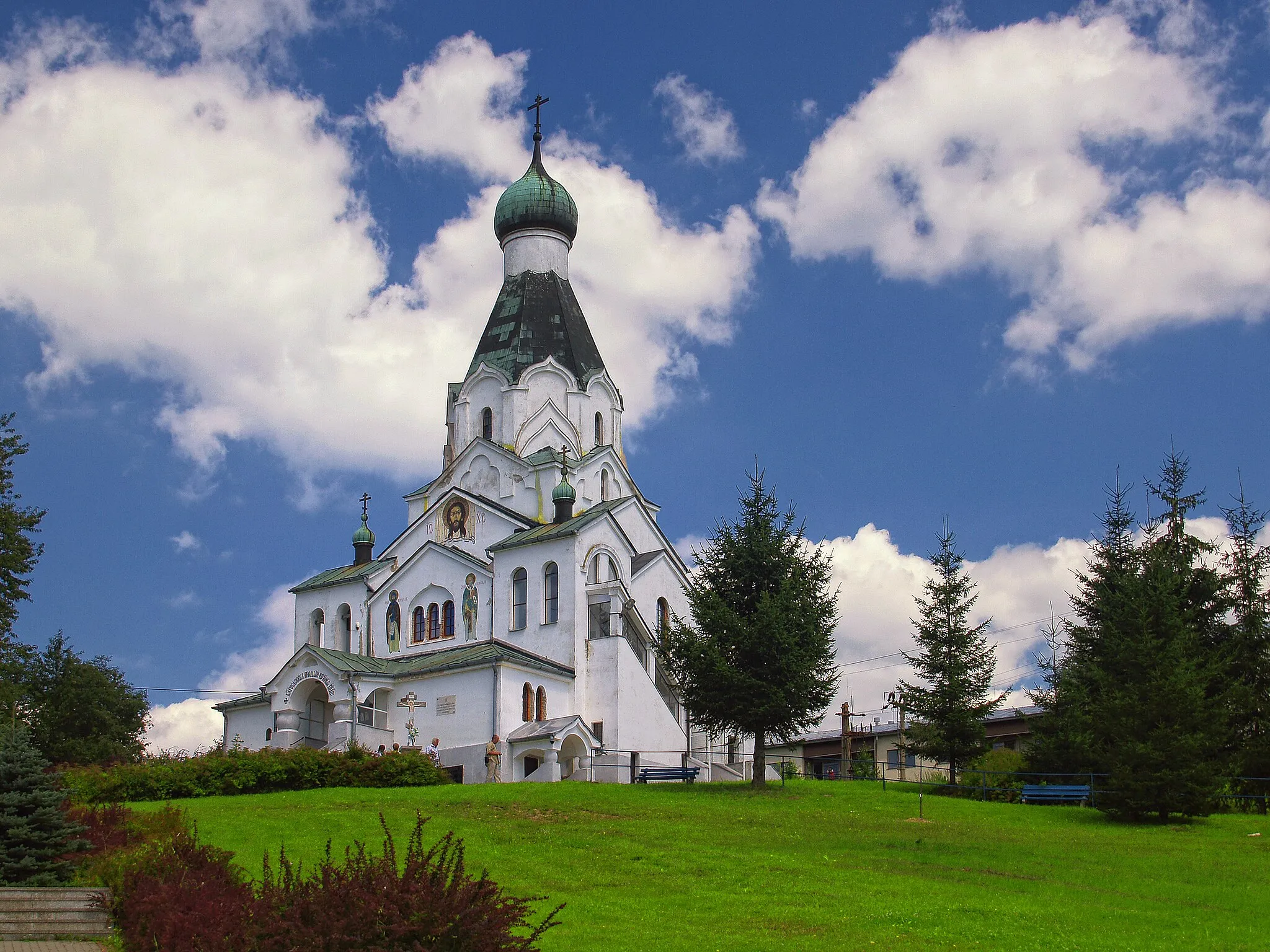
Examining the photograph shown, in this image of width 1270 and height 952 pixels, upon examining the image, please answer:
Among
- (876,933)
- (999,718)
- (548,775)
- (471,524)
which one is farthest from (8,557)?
(999,718)

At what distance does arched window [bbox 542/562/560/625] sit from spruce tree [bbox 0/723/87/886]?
22.0 meters

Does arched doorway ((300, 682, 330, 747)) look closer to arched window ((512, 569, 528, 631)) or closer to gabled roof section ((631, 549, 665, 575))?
arched window ((512, 569, 528, 631))

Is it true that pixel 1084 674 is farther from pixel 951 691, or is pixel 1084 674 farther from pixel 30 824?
pixel 30 824

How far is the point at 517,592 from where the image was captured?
39.8m

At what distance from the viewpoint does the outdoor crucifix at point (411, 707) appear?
36781 millimetres

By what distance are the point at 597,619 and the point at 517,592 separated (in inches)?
110

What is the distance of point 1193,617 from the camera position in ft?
104

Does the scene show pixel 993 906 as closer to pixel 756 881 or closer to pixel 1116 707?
pixel 756 881

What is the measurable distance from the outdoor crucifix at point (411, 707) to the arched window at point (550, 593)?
14.4 feet

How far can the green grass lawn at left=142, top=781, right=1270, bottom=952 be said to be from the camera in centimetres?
1445

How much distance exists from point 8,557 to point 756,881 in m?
27.8

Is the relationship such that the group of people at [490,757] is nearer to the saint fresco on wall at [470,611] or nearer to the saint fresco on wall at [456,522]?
the saint fresco on wall at [470,611]

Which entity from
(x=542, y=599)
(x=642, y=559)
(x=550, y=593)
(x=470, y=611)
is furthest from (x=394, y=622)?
(x=642, y=559)

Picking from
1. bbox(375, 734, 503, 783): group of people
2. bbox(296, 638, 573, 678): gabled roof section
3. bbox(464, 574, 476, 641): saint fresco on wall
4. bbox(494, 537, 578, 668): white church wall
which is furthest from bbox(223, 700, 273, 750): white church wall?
bbox(494, 537, 578, 668): white church wall
